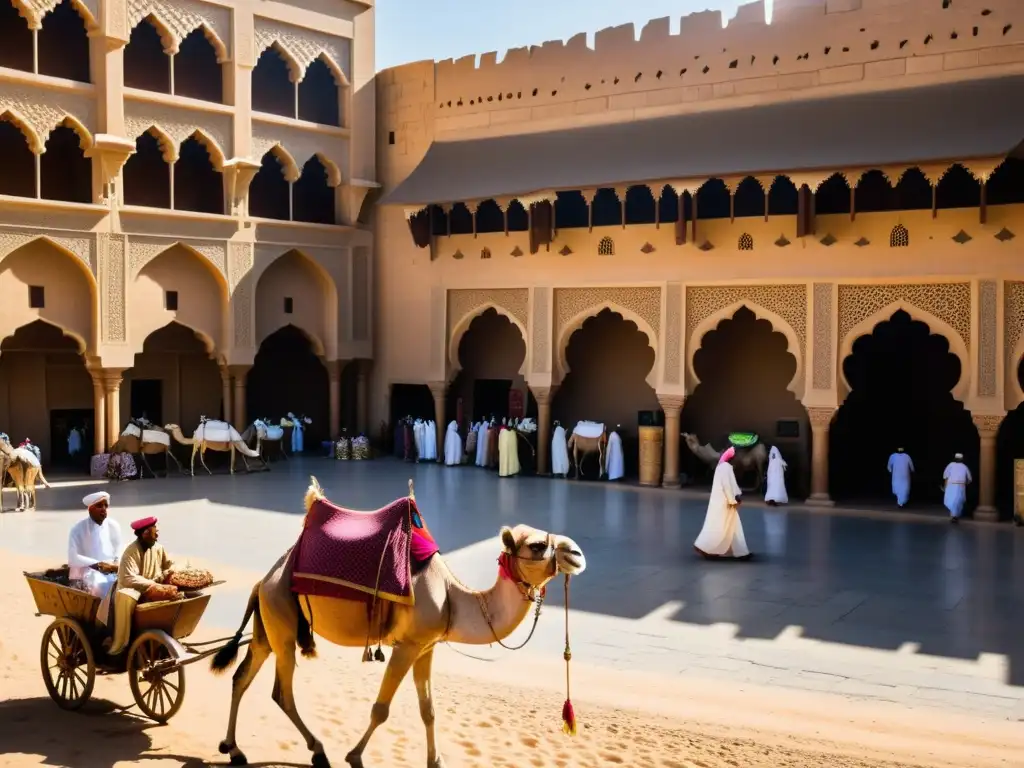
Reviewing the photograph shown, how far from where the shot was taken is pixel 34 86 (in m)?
18.3

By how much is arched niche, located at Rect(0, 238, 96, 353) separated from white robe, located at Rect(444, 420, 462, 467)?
665cm

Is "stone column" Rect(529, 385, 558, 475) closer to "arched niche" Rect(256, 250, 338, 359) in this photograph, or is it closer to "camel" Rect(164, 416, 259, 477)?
"arched niche" Rect(256, 250, 338, 359)

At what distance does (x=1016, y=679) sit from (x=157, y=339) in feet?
60.4

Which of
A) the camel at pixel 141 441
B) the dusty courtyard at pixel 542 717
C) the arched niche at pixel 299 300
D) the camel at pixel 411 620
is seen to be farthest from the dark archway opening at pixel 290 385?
the camel at pixel 411 620

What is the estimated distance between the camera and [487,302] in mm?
20766

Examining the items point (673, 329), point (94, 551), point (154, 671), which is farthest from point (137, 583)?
point (673, 329)

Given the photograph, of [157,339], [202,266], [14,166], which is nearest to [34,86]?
[14,166]

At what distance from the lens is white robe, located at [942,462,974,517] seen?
15.4 metres

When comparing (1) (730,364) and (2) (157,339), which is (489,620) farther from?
(2) (157,339)

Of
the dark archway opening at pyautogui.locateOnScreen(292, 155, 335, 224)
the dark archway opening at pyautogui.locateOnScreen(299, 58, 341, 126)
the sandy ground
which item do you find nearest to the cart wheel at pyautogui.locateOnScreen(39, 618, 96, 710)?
the sandy ground

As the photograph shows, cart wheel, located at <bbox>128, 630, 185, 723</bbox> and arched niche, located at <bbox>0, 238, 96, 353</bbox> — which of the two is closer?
cart wheel, located at <bbox>128, 630, 185, 723</bbox>

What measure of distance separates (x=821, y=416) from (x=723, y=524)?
5146 mm

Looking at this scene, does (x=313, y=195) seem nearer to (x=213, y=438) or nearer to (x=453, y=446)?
(x=213, y=438)

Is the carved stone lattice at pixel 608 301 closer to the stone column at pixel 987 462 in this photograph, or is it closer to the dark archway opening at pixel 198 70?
the stone column at pixel 987 462
